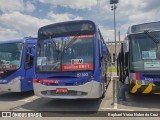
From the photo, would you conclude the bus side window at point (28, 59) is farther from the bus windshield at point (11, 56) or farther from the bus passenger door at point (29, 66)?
the bus windshield at point (11, 56)

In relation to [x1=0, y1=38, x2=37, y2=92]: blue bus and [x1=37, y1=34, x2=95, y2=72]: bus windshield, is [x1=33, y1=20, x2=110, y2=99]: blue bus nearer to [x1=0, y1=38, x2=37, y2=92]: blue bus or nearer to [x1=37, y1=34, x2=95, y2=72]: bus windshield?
[x1=37, y1=34, x2=95, y2=72]: bus windshield

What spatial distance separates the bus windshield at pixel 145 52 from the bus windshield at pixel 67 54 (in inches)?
81.7

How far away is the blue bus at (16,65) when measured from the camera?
34.3 feet

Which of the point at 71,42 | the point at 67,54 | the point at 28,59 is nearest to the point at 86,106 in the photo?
the point at 67,54

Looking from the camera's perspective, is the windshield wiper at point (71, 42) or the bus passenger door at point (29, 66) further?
the bus passenger door at point (29, 66)

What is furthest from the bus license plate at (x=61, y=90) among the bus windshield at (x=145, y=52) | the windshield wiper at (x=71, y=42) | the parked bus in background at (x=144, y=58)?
the bus windshield at (x=145, y=52)

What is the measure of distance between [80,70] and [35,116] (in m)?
2.02

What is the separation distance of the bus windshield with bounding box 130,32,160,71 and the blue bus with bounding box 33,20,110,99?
1735 mm

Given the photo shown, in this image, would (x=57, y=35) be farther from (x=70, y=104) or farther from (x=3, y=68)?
(x=3, y=68)

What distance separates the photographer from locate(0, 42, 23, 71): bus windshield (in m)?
10.6

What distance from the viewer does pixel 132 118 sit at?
699cm

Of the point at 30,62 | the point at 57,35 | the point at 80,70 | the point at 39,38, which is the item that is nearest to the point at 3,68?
the point at 30,62

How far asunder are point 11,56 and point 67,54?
3743mm

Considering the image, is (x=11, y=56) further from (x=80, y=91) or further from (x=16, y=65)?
(x=80, y=91)
